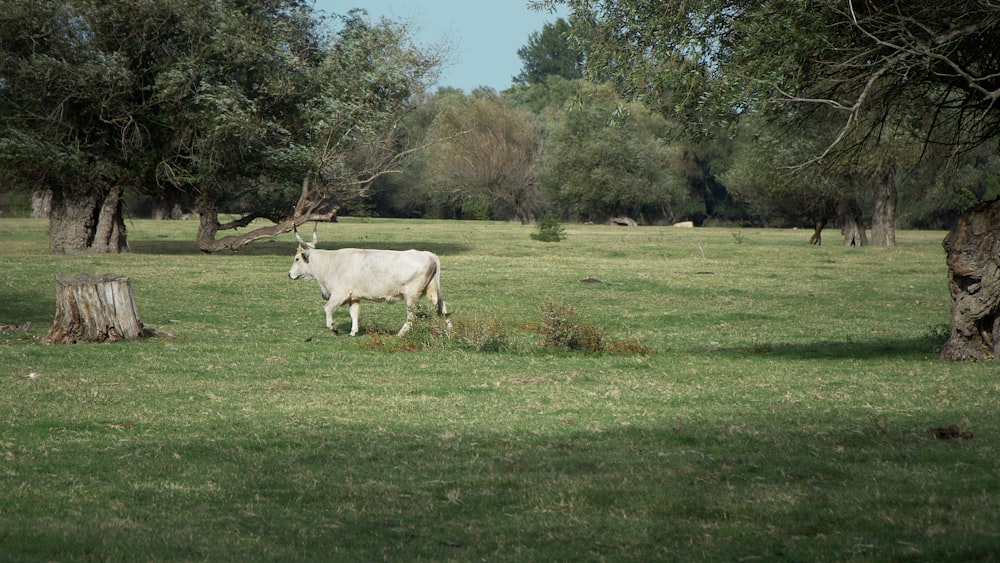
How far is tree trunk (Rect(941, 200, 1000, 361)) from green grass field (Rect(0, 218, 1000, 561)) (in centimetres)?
65

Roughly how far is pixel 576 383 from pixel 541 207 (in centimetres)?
9171

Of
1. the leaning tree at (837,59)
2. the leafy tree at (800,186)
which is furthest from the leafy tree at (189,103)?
the leaning tree at (837,59)

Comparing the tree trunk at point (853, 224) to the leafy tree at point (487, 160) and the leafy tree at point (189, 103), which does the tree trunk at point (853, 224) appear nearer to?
the leafy tree at point (189, 103)

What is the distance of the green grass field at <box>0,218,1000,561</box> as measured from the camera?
743cm

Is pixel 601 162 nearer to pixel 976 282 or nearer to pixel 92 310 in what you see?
pixel 92 310

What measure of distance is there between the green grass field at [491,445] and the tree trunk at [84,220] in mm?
18995

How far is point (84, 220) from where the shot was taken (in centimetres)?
4203

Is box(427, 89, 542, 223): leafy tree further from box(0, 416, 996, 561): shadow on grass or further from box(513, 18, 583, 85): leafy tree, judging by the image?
box(0, 416, 996, 561): shadow on grass

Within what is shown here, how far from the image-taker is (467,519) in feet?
26.1

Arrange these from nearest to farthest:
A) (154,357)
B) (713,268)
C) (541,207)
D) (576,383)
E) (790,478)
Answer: (790,478) → (576,383) → (154,357) → (713,268) → (541,207)

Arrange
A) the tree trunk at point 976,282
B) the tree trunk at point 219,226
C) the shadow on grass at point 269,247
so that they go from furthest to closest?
the shadow on grass at point 269,247, the tree trunk at point 219,226, the tree trunk at point 976,282

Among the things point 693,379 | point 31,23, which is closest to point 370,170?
point 31,23

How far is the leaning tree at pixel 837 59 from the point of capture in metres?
15.0

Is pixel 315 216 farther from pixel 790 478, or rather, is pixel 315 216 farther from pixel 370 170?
pixel 790 478
